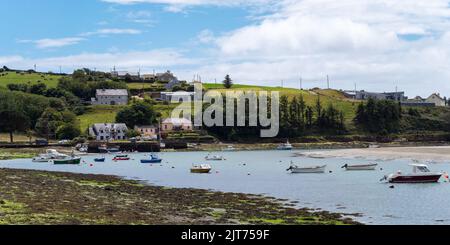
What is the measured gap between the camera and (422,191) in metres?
59.7

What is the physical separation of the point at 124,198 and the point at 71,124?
457 ft

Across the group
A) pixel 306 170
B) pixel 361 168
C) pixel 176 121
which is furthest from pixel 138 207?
pixel 176 121

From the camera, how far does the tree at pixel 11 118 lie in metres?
166

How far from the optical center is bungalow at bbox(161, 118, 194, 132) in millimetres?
194375

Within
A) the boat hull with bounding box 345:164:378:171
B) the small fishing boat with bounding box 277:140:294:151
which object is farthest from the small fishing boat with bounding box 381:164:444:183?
the small fishing boat with bounding box 277:140:294:151

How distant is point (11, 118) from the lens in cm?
16638

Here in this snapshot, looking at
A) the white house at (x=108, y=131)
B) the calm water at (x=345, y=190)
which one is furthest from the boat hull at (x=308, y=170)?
the white house at (x=108, y=131)

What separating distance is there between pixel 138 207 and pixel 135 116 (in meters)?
155

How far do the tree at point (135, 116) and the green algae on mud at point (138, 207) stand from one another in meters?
138

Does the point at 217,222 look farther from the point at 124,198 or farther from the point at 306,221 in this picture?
the point at 124,198

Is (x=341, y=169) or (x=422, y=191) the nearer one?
(x=422, y=191)

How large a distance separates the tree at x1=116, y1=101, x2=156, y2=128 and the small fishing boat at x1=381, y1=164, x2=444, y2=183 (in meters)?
136

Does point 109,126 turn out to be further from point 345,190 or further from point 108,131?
point 345,190
